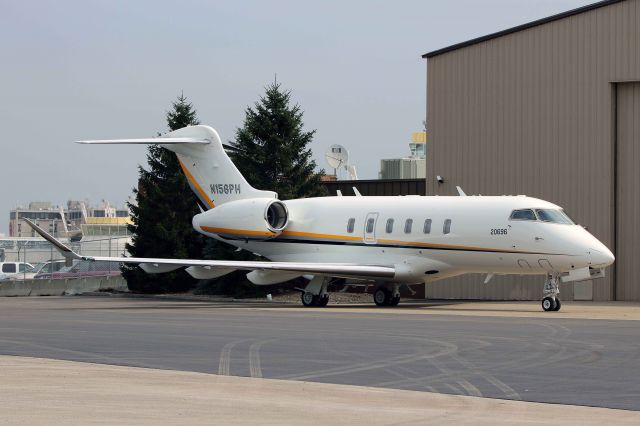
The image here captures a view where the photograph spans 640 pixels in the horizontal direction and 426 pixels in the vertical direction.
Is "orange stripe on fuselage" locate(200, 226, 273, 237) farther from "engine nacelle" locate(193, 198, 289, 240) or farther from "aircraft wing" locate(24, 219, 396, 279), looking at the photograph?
"aircraft wing" locate(24, 219, 396, 279)

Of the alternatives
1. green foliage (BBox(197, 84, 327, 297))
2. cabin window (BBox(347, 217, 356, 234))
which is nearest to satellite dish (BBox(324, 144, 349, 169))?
green foliage (BBox(197, 84, 327, 297))

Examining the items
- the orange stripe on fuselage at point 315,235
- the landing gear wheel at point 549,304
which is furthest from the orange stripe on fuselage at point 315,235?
the landing gear wheel at point 549,304

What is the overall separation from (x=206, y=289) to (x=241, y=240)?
833 cm

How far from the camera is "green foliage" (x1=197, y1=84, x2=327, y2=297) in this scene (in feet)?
137

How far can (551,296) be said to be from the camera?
94.0ft

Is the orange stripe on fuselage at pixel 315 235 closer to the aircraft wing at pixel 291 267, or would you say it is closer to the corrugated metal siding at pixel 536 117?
the aircraft wing at pixel 291 267

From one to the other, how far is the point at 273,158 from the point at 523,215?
14496 mm

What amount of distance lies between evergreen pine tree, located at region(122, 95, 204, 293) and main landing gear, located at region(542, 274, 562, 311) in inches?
723

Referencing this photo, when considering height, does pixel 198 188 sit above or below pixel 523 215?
above

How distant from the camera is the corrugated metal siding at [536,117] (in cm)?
3516

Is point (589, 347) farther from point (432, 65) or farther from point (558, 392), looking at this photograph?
point (432, 65)

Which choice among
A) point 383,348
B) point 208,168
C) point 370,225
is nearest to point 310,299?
point 370,225

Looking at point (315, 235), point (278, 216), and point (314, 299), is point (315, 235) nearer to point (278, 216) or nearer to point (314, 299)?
point (278, 216)

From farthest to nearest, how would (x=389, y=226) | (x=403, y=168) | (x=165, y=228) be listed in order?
1. (x=403, y=168)
2. (x=165, y=228)
3. (x=389, y=226)
